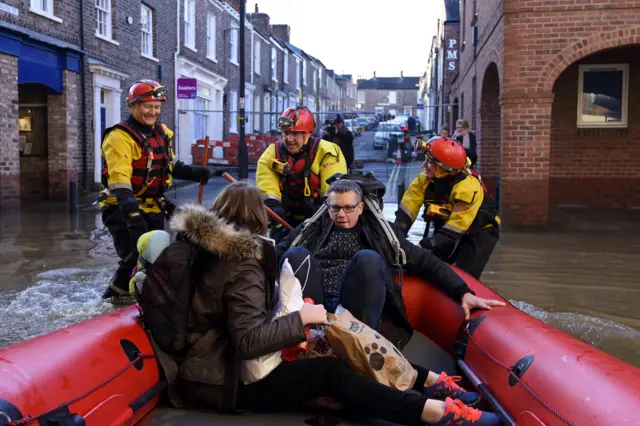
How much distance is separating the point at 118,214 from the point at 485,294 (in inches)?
123

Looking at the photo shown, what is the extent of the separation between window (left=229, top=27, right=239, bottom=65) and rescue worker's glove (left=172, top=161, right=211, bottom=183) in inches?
987

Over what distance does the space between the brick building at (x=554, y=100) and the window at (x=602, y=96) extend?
0.06 feet

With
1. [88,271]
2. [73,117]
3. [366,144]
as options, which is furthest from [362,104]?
[88,271]

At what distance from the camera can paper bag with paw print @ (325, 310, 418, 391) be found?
130 inches

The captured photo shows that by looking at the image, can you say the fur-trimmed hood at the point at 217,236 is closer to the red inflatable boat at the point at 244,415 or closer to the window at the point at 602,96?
the red inflatable boat at the point at 244,415

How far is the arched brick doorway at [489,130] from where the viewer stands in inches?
585

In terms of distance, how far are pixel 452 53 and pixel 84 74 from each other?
1654 cm

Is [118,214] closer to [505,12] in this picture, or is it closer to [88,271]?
[88,271]

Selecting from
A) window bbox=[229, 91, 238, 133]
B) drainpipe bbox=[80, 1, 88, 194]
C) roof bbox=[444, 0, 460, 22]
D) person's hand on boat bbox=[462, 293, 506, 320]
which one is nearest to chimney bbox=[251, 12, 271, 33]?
window bbox=[229, 91, 238, 133]

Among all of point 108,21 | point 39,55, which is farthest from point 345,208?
point 108,21

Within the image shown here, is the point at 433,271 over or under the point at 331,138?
under

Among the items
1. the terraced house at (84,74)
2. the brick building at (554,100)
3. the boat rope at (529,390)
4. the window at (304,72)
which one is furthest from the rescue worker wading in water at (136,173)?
the window at (304,72)

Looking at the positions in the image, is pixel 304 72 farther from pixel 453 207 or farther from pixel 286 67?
pixel 453 207

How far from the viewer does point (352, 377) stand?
10.8 feet
